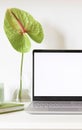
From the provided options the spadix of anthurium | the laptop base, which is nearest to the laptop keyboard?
the laptop base

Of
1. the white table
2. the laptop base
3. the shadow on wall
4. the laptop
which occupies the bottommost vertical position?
the white table

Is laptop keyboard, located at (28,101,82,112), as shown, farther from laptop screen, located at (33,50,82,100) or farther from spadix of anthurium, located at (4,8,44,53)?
spadix of anthurium, located at (4,8,44,53)

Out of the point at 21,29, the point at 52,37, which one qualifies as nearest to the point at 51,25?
the point at 52,37

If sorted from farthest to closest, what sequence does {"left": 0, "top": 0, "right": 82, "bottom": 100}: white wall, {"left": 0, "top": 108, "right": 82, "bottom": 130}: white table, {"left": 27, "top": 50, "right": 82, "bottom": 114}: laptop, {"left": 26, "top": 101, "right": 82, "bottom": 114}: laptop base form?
{"left": 0, "top": 0, "right": 82, "bottom": 100}: white wall → {"left": 27, "top": 50, "right": 82, "bottom": 114}: laptop → {"left": 26, "top": 101, "right": 82, "bottom": 114}: laptop base → {"left": 0, "top": 108, "right": 82, "bottom": 130}: white table

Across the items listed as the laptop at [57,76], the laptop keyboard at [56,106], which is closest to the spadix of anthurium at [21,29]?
the laptop at [57,76]

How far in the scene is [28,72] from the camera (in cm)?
117

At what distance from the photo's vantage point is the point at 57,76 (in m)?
1.03

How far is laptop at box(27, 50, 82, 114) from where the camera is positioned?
1.02m

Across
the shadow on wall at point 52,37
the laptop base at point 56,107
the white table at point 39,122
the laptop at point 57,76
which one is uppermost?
the shadow on wall at point 52,37

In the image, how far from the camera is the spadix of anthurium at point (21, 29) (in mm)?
1042

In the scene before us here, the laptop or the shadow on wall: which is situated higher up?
the shadow on wall

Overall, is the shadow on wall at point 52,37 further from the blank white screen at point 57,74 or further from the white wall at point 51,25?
the blank white screen at point 57,74

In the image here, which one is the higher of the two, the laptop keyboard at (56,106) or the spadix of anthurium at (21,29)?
the spadix of anthurium at (21,29)

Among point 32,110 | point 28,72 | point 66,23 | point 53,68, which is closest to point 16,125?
point 32,110
